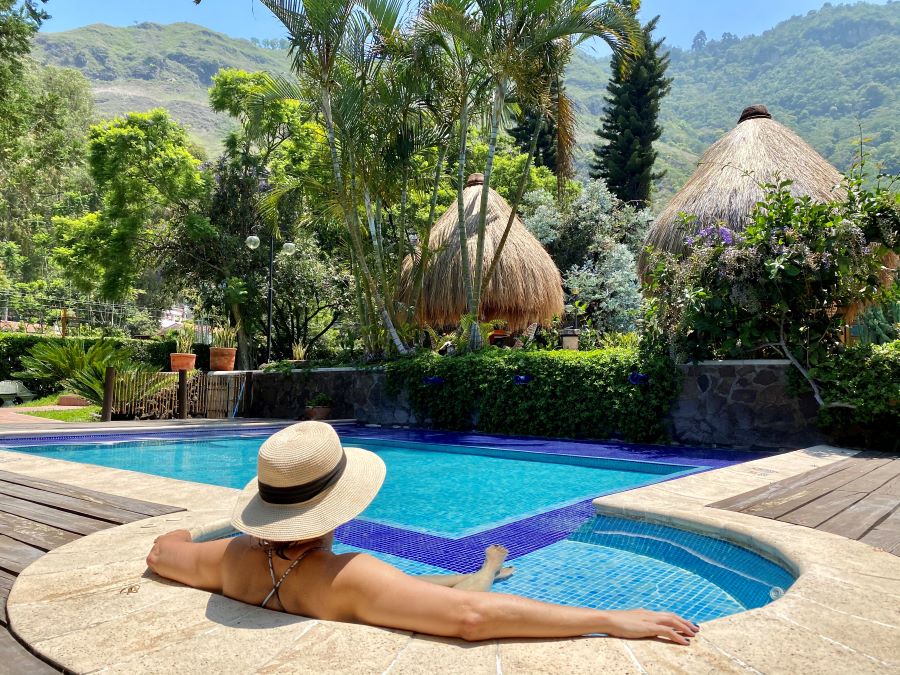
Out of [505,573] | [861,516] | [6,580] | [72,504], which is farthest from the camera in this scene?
[72,504]

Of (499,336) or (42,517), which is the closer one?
(42,517)

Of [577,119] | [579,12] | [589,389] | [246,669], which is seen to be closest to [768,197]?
[589,389]

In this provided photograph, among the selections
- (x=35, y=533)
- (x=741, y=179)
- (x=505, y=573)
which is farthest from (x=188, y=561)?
(x=741, y=179)

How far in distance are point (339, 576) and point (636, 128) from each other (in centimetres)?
2928

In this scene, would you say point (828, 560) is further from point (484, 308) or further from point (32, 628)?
point (484, 308)

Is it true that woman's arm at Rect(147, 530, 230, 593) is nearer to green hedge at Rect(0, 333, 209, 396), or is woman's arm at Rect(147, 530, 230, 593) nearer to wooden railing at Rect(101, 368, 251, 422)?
wooden railing at Rect(101, 368, 251, 422)

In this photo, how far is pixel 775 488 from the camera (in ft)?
13.8

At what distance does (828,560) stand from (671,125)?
11204 centimetres

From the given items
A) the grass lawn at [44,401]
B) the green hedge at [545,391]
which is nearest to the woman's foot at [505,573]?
the green hedge at [545,391]

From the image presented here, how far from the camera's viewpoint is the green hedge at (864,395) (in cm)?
633

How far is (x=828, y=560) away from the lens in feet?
8.44

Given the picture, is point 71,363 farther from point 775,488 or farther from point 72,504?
point 775,488

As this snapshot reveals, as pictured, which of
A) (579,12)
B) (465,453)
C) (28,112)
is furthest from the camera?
(28,112)

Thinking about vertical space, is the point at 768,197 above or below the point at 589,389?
above
